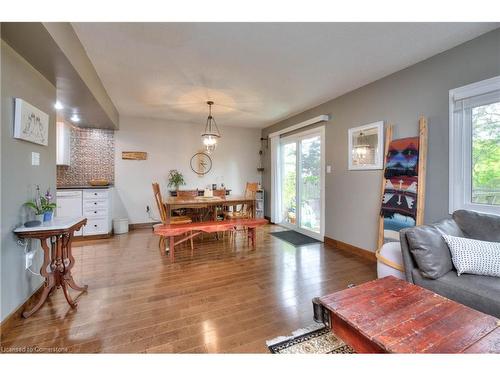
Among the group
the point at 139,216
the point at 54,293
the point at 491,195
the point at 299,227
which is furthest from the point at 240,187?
the point at 491,195

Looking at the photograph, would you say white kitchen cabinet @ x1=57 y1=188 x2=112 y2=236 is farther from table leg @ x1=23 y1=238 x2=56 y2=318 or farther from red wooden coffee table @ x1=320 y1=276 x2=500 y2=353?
red wooden coffee table @ x1=320 y1=276 x2=500 y2=353

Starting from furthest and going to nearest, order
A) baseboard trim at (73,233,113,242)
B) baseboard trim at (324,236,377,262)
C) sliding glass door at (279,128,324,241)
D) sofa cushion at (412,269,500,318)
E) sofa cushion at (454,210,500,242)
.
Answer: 1. sliding glass door at (279,128,324,241)
2. baseboard trim at (73,233,113,242)
3. baseboard trim at (324,236,377,262)
4. sofa cushion at (454,210,500,242)
5. sofa cushion at (412,269,500,318)

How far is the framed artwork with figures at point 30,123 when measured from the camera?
171cm

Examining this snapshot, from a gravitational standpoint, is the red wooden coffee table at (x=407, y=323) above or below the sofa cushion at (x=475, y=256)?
below

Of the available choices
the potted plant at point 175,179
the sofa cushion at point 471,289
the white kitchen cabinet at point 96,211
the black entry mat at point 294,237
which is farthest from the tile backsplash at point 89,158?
the sofa cushion at point 471,289

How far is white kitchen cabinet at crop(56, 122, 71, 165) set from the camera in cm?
395

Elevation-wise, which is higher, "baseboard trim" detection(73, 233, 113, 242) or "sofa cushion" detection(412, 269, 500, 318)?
"sofa cushion" detection(412, 269, 500, 318)

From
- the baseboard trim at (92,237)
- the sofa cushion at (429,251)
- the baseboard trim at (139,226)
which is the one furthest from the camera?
the baseboard trim at (139,226)

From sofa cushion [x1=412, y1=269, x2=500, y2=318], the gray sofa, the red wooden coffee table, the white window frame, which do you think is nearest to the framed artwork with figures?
the red wooden coffee table

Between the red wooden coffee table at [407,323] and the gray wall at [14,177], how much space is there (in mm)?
2315

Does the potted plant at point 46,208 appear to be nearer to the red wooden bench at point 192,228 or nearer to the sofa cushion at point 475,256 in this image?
the red wooden bench at point 192,228

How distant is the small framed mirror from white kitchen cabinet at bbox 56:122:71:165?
16.7ft

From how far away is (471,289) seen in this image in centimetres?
147
